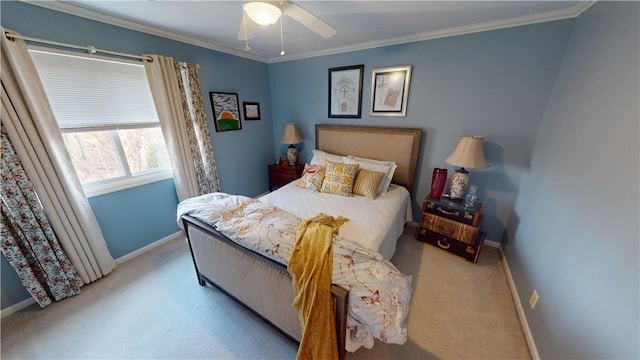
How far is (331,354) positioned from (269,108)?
3.49 m

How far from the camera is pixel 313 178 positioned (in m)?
2.60

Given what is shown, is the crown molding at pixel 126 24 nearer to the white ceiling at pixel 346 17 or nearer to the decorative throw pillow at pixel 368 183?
the white ceiling at pixel 346 17

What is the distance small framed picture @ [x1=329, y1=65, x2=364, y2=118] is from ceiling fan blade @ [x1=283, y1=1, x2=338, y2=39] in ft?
4.35

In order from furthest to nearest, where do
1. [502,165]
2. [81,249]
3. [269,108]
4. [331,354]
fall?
[269,108] → [502,165] → [81,249] → [331,354]

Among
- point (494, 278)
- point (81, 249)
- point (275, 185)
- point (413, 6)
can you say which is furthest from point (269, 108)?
point (494, 278)

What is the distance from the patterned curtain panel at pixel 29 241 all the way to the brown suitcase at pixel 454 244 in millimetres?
3463

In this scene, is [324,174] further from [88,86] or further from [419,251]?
[88,86]

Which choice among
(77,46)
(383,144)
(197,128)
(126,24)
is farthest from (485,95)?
(77,46)

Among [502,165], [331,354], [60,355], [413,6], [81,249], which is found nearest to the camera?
[331,354]

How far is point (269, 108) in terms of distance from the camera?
144 inches

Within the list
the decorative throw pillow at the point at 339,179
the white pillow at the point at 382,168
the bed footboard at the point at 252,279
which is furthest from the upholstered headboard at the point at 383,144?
the bed footboard at the point at 252,279

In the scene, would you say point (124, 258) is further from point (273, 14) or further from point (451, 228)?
point (451, 228)

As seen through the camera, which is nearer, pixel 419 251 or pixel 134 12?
pixel 134 12

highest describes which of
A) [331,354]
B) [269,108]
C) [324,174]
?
[269,108]
